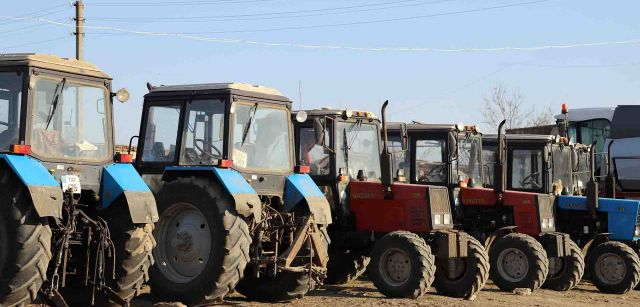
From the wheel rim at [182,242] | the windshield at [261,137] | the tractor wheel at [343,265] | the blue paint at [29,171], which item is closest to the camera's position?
the blue paint at [29,171]

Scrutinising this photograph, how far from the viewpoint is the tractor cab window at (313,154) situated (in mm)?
15547

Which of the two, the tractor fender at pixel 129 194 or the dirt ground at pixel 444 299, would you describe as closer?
the tractor fender at pixel 129 194

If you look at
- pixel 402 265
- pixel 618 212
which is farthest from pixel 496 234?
pixel 402 265

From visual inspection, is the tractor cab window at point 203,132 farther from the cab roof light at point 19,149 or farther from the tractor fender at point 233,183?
the cab roof light at point 19,149

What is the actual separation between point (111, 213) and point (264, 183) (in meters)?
2.65

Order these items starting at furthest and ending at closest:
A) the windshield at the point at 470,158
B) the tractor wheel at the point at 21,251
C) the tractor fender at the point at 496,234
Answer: the windshield at the point at 470,158, the tractor fender at the point at 496,234, the tractor wheel at the point at 21,251

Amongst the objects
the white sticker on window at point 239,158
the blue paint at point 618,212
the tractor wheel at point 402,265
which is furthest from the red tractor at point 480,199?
the white sticker on window at point 239,158

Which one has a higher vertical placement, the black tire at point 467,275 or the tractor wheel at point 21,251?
the tractor wheel at point 21,251

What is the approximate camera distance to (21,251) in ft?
30.9

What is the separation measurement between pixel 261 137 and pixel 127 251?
9.80 feet

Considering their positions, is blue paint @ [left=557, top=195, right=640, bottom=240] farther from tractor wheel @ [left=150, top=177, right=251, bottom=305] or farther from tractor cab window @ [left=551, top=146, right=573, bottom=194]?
tractor wheel @ [left=150, top=177, right=251, bottom=305]

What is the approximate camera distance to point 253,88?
12875 millimetres

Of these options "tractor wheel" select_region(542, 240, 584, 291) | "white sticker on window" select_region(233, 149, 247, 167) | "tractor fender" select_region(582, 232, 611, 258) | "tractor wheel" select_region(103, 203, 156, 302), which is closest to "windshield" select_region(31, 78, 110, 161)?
"tractor wheel" select_region(103, 203, 156, 302)

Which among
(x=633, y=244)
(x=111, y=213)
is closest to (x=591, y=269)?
(x=633, y=244)
